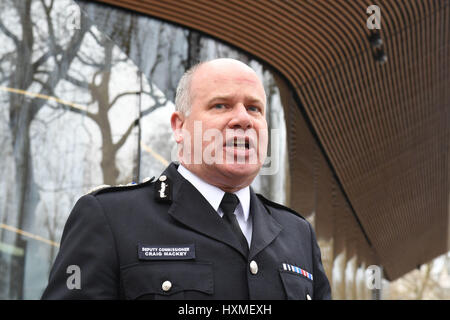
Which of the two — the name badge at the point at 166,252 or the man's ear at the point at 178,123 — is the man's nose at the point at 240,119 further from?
the name badge at the point at 166,252

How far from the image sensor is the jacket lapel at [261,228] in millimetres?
2020

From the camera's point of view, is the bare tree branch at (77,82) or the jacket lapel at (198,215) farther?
the bare tree branch at (77,82)

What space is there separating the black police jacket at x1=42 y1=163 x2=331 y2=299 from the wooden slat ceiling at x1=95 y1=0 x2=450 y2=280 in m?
5.85

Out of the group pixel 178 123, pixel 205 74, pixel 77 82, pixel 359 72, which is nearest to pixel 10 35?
pixel 77 82

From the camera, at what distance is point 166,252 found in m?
1.90

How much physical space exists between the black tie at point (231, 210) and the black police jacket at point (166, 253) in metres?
0.04

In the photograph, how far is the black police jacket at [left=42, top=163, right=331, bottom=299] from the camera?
72.6 inches

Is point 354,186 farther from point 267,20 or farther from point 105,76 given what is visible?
point 105,76

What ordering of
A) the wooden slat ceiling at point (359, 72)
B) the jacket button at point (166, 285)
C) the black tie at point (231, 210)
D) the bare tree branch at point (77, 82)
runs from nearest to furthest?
the jacket button at point (166, 285) → the black tie at point (231, 210) → the bare tree branch at point (77, 82) → the wooden slat ceiling at point (359, 72)

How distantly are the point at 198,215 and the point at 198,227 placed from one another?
4 centimetres

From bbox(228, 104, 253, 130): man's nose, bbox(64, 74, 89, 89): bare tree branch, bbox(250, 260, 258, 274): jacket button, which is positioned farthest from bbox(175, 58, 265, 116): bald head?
bbox(64, 74, 89, 89): bare tree branch

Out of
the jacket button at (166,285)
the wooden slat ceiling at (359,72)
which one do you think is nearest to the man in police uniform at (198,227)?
the jacket button at (166,285)

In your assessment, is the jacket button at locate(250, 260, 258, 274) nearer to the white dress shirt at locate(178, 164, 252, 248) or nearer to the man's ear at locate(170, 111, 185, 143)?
the white dress shirt at locate(178, 164, 252, 248)
